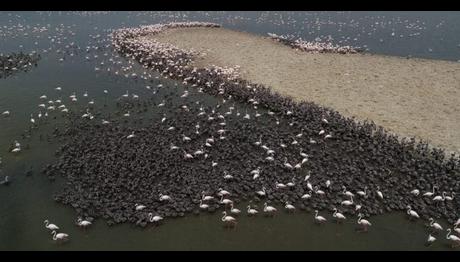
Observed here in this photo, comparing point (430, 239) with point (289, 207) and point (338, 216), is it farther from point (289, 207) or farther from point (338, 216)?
point (289, 207)

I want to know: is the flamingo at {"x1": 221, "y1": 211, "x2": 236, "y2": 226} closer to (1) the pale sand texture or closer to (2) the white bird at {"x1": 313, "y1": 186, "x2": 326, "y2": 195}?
(2) the white bird at {"x1": 313, "y1": 186, "x2": 326, "y2": 195}

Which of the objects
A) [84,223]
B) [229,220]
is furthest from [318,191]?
[84,223]

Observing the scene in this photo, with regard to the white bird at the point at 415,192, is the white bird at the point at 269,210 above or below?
below

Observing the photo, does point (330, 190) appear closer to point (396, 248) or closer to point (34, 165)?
point (396, 248)

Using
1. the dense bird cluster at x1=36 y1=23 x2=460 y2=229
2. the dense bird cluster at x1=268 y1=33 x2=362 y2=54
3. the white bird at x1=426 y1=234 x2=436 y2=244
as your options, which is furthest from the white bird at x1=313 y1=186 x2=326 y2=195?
the dense bird cluster at x1=268 y1=33 x2=362 y2=54

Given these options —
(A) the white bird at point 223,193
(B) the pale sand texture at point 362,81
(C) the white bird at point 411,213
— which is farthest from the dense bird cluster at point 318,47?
(A) the white bird at point 223,193

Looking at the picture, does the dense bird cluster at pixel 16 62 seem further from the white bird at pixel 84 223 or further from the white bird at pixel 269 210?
the white bird at pixel 269 210

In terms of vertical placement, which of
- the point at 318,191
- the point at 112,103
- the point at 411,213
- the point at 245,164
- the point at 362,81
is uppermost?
the point at 362,81
